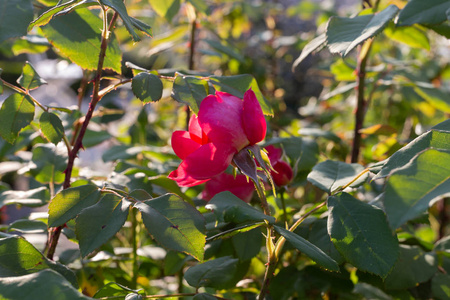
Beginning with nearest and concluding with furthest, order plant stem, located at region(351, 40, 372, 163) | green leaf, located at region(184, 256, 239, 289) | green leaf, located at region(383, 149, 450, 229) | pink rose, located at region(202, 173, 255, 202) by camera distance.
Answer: green leaf, located at region(383, 149, 450, 229), green leaf, located at region(184, 256, 239, 289), pink rose, located at region(202, 173, 255, 202), plant stem, located at region(351, 40, 372, 163)

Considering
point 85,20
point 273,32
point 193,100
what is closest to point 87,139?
point 85,20

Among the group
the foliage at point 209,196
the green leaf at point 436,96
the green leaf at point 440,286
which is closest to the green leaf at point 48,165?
the foliage at point 209,196

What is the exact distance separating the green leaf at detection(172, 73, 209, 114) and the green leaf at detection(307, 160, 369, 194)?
0.17 metres

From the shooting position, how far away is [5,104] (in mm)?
542

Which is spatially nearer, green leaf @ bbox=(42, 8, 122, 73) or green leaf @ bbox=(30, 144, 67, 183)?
green leaf @ bbox=(42, 8, 122, 73)

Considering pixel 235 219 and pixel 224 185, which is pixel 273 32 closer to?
pixel 224 185

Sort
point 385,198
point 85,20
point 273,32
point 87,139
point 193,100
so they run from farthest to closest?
point 273,32 < point 87,139 < point 85,20 < point 193,100 < point 385,198

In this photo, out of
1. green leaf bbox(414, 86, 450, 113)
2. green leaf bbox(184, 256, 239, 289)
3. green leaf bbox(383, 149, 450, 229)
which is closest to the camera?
Result: green leaf bbox(383, 149, 450, 229)

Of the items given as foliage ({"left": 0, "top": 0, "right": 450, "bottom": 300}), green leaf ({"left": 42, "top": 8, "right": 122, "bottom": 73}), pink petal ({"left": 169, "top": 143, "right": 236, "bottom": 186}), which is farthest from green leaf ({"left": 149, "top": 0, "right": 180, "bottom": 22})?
pink petal ({"left": 169, "top": 143, "right": 236, "bottom": 186})

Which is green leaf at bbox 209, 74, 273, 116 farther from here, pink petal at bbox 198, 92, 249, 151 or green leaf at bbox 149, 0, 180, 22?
green leaf at bbox 149, 0, 180, 22

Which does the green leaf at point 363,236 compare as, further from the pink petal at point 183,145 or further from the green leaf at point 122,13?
the green leaf at point 122,13

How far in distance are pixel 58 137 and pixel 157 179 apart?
0.50 ft

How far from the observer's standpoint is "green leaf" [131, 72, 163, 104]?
501mm

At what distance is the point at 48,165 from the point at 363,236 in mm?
504
